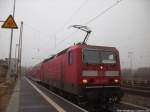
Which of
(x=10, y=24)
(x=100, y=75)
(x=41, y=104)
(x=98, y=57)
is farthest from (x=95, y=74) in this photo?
(x=10, y=24)

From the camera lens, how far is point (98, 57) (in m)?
15.4

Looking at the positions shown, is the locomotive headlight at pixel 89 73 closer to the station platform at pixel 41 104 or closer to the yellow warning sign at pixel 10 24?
the station platform at pixel 41 104

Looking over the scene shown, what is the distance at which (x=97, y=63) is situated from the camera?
15.1 meters

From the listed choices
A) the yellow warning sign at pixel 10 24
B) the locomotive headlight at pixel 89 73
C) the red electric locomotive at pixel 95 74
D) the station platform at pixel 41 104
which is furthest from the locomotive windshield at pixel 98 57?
the yellow warning sign at pixel 10 24

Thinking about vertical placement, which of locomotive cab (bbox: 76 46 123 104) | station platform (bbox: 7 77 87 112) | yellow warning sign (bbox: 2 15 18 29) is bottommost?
station platform (bbox: 7 77 87 112)

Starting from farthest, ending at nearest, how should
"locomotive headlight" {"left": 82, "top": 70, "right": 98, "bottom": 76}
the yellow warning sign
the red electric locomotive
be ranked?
"locomotive headlight" {"left": 82, "top": 70, "right": 98, "bottom": 76}, the red electric locomotive, the yellow warning sign

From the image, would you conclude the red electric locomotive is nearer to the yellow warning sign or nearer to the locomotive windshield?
the locomotive windshield

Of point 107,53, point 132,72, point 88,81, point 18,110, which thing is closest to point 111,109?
point 88,81

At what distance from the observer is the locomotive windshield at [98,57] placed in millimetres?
15148

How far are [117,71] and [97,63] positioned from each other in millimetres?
1161

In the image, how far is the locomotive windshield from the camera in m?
15.1

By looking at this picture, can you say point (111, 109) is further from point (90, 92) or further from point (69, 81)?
point (69, 81)

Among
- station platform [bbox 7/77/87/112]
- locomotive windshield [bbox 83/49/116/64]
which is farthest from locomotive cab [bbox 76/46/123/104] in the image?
station platform [bbox 7/77/87/112]

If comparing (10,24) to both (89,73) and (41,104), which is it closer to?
(89,73)
